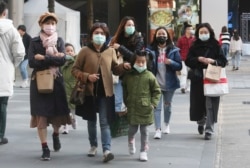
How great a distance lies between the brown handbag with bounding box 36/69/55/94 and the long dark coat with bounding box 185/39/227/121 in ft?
9.03

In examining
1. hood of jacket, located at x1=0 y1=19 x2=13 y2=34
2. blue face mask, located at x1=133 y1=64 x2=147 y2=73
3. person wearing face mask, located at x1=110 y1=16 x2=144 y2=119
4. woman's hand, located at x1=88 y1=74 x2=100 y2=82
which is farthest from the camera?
hood of jacket, located at x1=0 y1=19 x2=13 y2=34

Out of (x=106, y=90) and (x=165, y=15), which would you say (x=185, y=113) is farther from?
(x=165, y=15)

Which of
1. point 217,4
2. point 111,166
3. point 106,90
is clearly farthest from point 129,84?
point 217,4

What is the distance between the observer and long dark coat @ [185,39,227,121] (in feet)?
32.7

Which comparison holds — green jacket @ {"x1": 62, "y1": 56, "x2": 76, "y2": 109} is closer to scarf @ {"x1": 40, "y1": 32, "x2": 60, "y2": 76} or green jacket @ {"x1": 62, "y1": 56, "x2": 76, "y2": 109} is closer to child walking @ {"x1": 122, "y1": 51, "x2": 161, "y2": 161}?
scarf @ {"x1": 40, "y1": 32, "x2": 60, "y2": 76}

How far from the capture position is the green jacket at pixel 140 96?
27.0 feet

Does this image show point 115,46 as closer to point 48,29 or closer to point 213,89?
point 48,29

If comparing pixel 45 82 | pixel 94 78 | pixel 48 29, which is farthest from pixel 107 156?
pixel 48 29

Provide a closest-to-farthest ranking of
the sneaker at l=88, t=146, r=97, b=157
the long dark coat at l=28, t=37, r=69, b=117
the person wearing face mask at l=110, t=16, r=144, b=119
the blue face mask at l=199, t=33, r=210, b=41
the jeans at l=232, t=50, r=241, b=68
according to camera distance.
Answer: the long dark coat at l=28, t=37, r=69, b=117
the sneaker at l=88, t=146, r=97, b=157
the person wearing face mask at l=110, t=16, r=144, b=119
the blue face mask at l=199, t=33, r=210, b=41
the jeans at l=232, t=50, r=241, b=68

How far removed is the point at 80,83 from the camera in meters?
8.08

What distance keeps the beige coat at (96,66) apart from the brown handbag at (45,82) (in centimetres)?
33

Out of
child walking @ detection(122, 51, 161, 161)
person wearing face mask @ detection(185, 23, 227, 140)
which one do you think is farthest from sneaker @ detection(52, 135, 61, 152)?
person wearing face mask @ detection(185, 23, 227, 140)

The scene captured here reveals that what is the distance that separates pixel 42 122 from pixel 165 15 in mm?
17996

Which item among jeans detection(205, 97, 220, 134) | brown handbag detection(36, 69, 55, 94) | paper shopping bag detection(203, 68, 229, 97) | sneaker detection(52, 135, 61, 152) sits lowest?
sneaker detection(52, 135, 61, 152)
